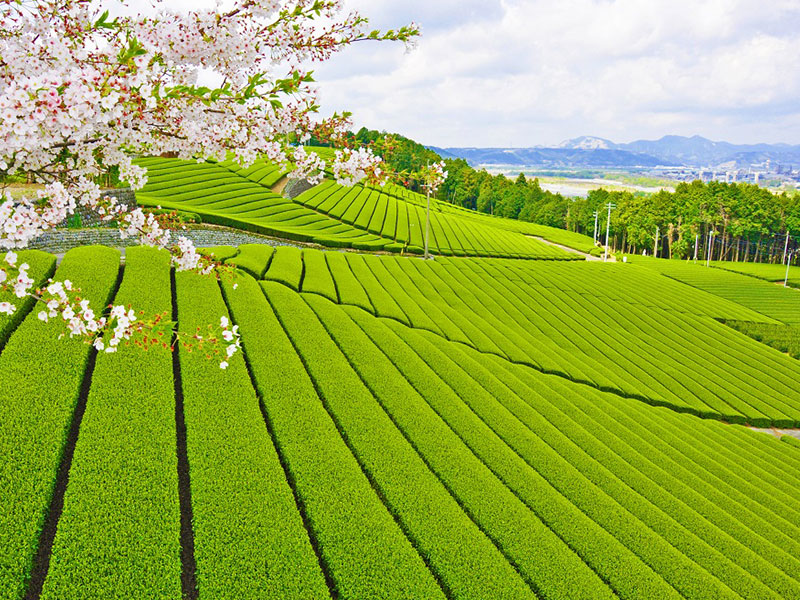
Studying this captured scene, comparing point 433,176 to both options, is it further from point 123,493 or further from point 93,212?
point 93,212

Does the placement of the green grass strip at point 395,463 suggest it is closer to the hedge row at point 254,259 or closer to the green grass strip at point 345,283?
the green grass strip at point 345,283

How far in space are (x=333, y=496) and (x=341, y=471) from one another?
618mm

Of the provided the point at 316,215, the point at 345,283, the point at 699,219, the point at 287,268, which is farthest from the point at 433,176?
the point at 699,219

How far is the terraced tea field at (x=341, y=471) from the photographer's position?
20.2 feet

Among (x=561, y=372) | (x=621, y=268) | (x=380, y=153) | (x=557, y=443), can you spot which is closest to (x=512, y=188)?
(x=621, y=268)

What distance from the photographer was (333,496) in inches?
298

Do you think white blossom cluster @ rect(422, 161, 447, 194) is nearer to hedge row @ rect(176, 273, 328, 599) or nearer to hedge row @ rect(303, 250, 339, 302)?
hedge row @ rect(176, 273, 328, 599)

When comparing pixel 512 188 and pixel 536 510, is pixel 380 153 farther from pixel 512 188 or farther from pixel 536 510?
pixel 512 188

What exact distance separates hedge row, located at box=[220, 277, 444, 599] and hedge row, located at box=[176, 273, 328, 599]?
0.98 feet

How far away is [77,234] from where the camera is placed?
19906 mm

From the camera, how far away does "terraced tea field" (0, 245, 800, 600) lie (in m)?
6.15

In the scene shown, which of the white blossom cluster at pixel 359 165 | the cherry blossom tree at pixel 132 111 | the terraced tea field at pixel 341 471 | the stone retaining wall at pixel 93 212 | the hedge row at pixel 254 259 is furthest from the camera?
the stone retaining wall at pixel 93 212

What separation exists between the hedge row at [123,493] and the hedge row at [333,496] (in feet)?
6.12

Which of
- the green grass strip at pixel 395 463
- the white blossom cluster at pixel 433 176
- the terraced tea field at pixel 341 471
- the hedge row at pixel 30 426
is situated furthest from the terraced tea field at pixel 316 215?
the white blossom cluster at pixel 433 176
